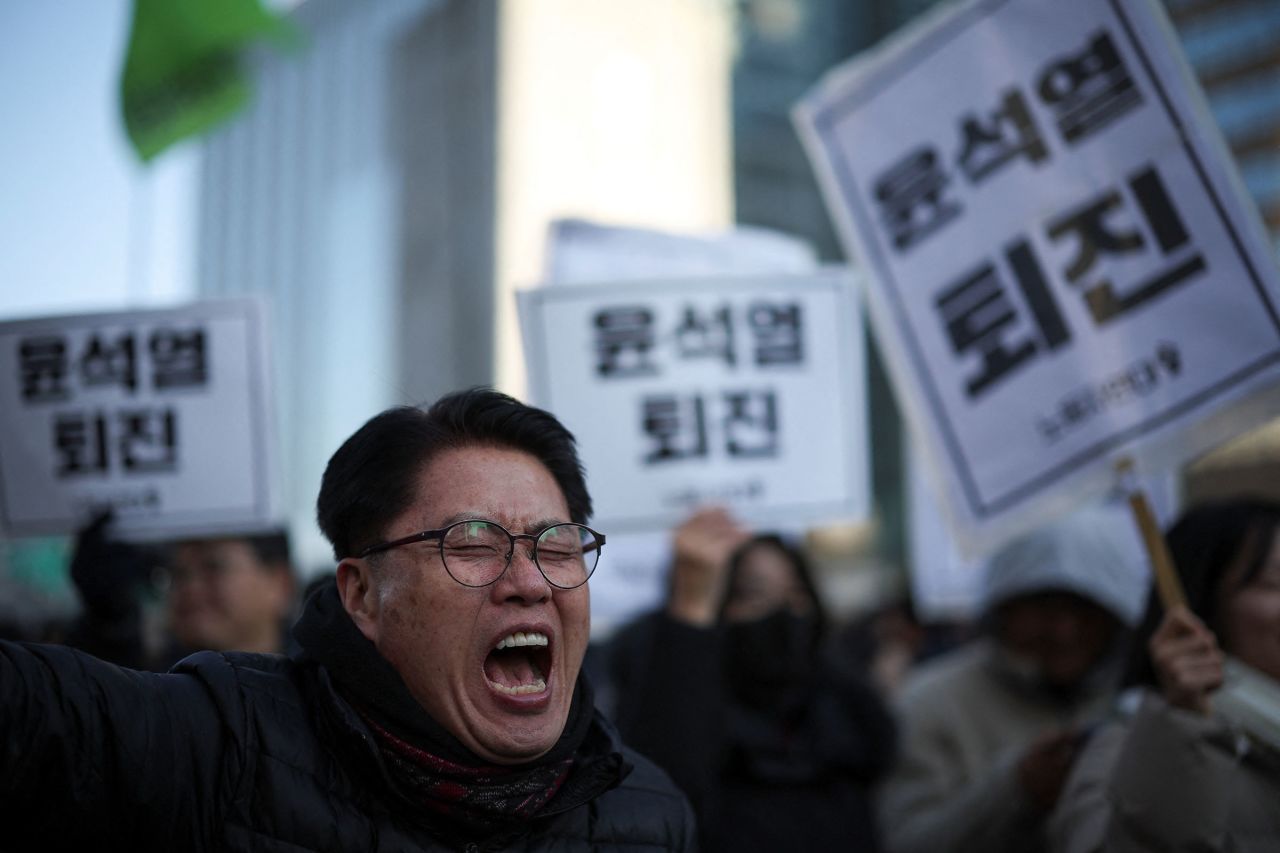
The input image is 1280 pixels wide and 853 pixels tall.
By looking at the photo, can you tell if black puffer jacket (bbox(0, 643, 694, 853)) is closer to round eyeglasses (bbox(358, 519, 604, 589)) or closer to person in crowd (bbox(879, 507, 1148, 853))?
round eyeglasses (bbox(358, 519, 604, 589))

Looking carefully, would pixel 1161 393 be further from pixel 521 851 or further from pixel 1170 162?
pixel 521 851

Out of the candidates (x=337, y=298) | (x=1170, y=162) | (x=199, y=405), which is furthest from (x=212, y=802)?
(x=337, y=298)

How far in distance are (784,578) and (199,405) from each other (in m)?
1.67

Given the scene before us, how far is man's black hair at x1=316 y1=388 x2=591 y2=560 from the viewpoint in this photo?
1.85 metres

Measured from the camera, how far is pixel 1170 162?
273 centimetres

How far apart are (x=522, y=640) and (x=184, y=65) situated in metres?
3.34

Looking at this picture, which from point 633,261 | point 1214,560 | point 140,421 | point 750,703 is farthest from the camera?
point 633,261

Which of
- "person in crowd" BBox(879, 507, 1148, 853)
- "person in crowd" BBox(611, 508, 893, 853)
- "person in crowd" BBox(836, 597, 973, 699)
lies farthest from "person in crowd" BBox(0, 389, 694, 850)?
"person in crowd" BBox(836, 597, 973, 699)

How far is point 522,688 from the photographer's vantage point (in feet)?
5.95

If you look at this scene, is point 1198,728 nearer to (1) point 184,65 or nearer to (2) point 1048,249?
(2) point 1048,249

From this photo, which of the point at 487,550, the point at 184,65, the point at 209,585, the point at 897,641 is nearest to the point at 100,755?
the point at 487,550

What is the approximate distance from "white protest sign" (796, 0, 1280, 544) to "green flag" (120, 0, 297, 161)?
7.92ft

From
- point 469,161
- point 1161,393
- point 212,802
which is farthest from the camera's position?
point 469,161

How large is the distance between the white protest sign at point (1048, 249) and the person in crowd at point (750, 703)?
645 millimetres
